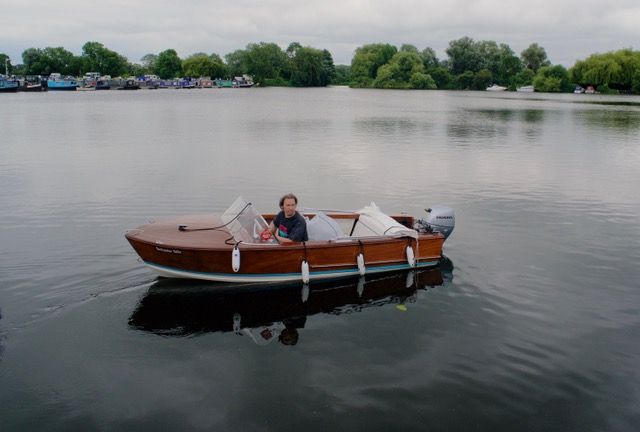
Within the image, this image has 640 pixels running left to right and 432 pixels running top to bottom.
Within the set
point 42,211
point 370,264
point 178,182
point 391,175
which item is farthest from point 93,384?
point 391,175

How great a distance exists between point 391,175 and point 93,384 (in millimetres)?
20816

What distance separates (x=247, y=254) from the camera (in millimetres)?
12266

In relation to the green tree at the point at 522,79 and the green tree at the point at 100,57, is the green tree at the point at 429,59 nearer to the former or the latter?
the green tree at the point at 522,79

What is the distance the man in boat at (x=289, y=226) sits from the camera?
12649mm

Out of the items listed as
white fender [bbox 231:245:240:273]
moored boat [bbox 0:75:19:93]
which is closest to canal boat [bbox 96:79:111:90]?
moored boat [bbox 0:75:19:93]

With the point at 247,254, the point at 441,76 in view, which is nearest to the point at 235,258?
the point at 247,254

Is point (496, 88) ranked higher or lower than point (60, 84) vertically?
higher

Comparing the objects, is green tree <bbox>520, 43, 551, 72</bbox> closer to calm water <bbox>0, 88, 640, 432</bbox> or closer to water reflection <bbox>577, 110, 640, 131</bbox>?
water reflection <bbox>577, 110, 640, 131</bbox>

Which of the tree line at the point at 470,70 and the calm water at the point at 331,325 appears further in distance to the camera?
the tree line at the point at 470,70

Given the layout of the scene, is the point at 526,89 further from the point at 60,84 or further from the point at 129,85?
the point at 60,84

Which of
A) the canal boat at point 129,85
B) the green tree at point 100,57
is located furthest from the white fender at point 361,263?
the green tree at point 100,57

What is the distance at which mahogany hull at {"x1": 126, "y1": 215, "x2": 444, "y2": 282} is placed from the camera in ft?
40.0

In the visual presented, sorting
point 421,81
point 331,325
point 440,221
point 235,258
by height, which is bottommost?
point 331,325

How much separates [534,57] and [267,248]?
662 feet
